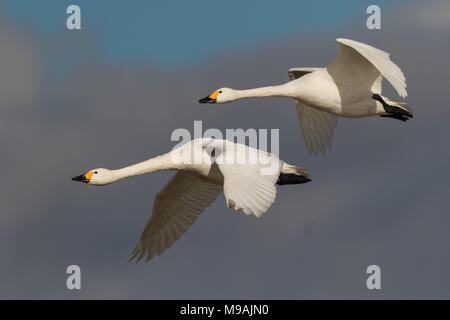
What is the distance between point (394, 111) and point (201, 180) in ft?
14.8

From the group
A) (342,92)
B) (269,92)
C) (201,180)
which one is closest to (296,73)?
(269,92)

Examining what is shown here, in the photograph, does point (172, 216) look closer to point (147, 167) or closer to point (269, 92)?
point (147, 167)

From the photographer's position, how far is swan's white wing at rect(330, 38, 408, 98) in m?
26.6

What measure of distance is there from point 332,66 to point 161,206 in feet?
16.5

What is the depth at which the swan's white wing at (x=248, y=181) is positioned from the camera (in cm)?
2484

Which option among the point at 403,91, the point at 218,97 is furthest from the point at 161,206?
the point at 403,91

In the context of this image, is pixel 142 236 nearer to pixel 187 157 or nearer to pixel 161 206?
pixel 161 206

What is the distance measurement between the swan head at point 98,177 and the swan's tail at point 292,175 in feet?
11.8

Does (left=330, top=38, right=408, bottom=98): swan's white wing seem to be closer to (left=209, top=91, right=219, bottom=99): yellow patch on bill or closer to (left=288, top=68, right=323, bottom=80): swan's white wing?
(left=209, top=91, right=219, bottom=99): yellow patch on bill

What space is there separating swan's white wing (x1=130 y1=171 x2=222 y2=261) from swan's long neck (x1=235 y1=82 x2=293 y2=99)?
7.49 feet

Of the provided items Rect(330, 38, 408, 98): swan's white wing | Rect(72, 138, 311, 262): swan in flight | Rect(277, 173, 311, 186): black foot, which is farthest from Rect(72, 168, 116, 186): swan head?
Rect(330, 38, 408, 98): swan's white wing

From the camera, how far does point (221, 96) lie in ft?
97.7

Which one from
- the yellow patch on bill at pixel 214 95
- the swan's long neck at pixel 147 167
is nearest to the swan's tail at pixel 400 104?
the yellow patch on bill at pixel 214 95

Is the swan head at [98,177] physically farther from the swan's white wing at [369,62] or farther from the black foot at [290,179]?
the swan's white wing at [369,62]
